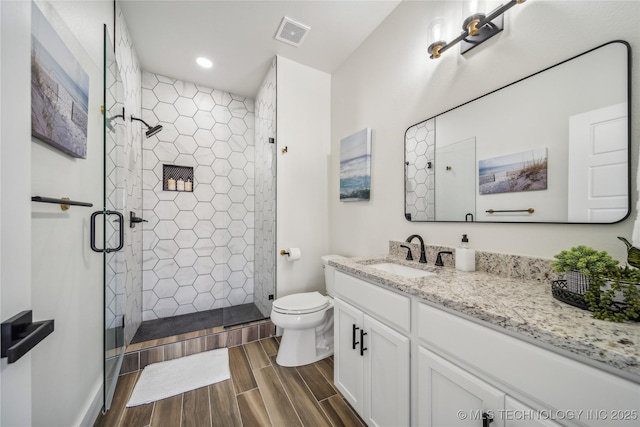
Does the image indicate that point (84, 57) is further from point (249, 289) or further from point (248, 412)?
point (249, 289)

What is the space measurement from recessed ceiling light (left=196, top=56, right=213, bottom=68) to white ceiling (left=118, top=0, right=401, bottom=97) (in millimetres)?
50

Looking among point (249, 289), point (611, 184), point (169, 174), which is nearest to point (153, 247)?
point (169, 174)

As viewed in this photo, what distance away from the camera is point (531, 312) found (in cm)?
69

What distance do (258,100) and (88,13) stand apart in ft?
5.47

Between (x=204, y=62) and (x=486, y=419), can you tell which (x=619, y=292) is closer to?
(x=486, y=419)

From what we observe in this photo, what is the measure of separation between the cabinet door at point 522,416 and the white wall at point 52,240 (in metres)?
1.13

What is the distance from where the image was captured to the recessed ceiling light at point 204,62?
220 centimetres

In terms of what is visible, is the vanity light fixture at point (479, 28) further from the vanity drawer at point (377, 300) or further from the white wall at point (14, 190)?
the white wall at point (14, 190)

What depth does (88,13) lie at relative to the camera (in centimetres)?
119

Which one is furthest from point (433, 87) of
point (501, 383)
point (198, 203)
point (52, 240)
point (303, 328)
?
point (198, 203)

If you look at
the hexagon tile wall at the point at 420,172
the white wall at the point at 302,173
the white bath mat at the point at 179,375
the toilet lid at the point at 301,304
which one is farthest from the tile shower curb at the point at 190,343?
the hexagon tile wall at the point at 420,172

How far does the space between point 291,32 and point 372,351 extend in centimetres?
233

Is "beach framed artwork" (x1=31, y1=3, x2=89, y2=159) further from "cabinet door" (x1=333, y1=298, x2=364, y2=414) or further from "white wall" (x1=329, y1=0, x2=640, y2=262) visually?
"white wall" (x1=329, y1=0, x2=640, y2=262)

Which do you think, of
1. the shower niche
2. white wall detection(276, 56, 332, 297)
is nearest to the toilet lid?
white wall detection(276, 56, 332, 297)
